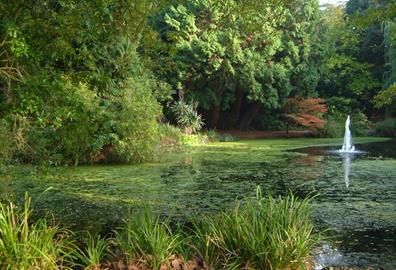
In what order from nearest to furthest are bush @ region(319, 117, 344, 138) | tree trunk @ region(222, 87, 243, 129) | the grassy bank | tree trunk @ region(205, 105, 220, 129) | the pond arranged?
the pond, the grassy bank, bush @ region(319, 117, 344, 138), tree trunk @ region(205, 105, 220, 129), tree trunk @ region(222, 87, 243, 129)

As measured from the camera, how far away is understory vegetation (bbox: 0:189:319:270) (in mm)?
4391

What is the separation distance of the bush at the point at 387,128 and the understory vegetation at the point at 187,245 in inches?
1035

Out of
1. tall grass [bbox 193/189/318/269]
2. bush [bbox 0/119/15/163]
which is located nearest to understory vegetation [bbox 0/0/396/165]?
bush [bbox 0/119/15/163]

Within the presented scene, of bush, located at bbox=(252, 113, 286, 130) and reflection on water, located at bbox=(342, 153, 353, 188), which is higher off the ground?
bush, located at bbox=(252, 113, 286, 130)

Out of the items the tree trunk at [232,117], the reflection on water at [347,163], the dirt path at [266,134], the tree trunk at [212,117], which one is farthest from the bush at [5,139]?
the tree trunk at [232,117]

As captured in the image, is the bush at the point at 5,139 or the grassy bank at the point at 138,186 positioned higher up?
the bush at the point at 5,139

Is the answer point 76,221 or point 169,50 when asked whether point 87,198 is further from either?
point 169,50

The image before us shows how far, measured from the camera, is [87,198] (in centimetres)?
926

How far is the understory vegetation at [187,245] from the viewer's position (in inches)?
173

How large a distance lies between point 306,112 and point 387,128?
5.10 m

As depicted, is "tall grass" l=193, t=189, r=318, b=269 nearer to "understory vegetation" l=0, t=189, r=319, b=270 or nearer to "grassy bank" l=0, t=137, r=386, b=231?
"understory vegetation" l=0, t=189, r=319, b=270

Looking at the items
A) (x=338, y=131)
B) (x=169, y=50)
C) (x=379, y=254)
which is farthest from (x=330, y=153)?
(x=169, y=50)

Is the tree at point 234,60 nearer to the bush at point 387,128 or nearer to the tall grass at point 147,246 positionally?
the bush at point 387,128

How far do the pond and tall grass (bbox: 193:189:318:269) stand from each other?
1097mm
